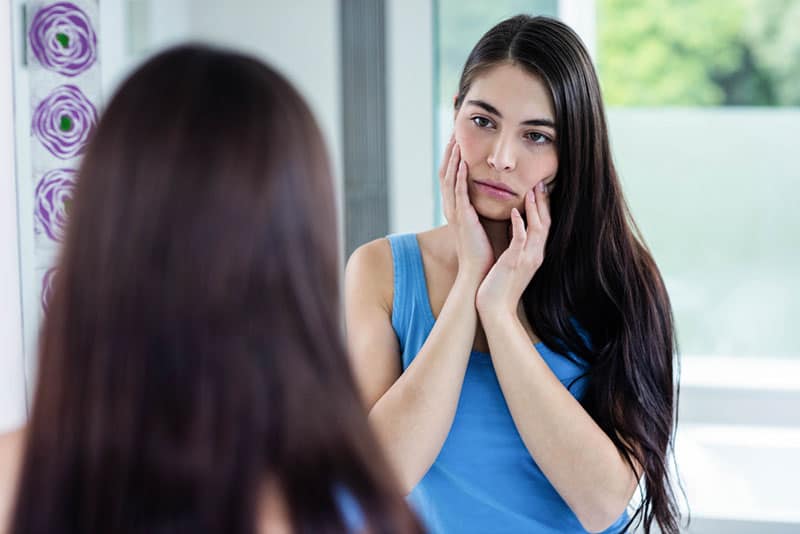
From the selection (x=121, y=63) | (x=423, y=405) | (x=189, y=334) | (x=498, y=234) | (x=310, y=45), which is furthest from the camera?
(x=310, y=45)

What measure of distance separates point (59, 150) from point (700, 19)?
547 centimetres

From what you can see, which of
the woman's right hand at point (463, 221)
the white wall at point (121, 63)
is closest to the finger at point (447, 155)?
the woman's right hand at point (463, 221)

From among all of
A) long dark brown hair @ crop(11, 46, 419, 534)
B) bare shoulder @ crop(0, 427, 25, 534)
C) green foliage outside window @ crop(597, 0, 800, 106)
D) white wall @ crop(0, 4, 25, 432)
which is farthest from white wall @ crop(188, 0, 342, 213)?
green foliage outside window @ crop(597, 0, 800, 106)

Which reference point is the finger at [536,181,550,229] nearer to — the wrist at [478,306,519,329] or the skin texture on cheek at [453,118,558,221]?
the skin texture on cheek at [453,118,558,221]

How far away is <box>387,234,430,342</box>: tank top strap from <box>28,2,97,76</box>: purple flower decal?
1.14 meters

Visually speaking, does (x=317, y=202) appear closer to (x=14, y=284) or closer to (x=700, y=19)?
(x=14, y=284)

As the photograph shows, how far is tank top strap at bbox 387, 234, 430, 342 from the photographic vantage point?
132cm

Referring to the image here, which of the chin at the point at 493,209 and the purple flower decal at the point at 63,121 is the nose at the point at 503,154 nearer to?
the chin at the point at 493,209

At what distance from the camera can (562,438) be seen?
3.87 feet

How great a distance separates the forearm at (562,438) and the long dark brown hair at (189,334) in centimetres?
65

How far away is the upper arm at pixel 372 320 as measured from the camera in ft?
4.17

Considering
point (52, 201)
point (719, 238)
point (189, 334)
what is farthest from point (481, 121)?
point (719, 238)

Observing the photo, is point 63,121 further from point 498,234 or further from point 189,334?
point 189,334

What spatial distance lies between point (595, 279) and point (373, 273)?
13.4 inches
